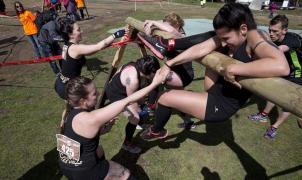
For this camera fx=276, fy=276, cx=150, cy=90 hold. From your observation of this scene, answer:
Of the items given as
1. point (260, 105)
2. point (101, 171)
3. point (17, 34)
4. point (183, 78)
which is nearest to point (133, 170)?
point (101, 171)

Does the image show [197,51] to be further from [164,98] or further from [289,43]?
[289,43]

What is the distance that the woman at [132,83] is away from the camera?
14.5 ft

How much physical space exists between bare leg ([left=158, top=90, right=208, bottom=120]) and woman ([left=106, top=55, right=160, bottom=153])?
46.2 inches

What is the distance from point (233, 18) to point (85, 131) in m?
1.82

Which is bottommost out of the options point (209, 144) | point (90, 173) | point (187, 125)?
point (209, 144)

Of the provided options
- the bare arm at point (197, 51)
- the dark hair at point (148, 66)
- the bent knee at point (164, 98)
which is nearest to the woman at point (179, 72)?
the dark hair at point (148, 66)

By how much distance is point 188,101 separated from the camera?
3109 millimetres

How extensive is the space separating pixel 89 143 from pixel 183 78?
2.88 meters

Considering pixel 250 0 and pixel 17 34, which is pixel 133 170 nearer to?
pixel 17 34

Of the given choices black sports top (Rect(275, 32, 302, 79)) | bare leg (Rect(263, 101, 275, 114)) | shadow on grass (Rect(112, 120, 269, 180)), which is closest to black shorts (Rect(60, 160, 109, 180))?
shadow on grass (Rect(112, 120, 269, 180))

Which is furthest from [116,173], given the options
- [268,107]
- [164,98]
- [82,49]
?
[268,107]

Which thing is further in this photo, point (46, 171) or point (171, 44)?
point (46, 171)

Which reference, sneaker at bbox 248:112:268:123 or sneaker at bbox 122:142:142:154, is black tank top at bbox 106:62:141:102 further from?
sneaker at bbox 248:112:268:123

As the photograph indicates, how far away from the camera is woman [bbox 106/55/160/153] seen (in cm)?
442
